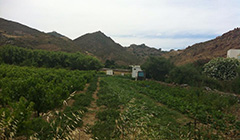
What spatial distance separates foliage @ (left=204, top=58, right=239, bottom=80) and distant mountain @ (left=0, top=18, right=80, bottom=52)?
48.1 meters

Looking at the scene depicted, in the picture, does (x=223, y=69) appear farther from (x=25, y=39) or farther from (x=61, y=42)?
(x=25, y=39)

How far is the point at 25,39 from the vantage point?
49250 millimetres

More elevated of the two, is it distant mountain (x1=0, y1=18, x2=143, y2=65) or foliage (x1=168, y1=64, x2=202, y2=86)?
distant mountain (x1=0, y1=18, x2=143, y2=65)

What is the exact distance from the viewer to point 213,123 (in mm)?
6109

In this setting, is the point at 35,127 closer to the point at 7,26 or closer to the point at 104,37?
the point at 7,26

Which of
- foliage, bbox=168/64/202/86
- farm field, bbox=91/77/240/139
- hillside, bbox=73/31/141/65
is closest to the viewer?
farm field, bbox=91/77/240/139

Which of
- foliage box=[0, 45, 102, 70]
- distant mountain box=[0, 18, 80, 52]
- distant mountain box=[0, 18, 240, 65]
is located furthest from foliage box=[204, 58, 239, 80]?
distant mountain box=[0, 18, 80, 52]

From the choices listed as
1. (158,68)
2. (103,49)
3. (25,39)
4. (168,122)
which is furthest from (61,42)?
(168,122)

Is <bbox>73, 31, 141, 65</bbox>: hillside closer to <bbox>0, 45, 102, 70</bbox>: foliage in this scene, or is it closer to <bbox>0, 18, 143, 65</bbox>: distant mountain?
<bbox>0, 18, 143, 65</bbox>: distant mountain

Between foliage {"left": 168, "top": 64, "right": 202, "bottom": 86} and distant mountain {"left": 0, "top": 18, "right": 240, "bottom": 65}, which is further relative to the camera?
distant mountain {"left": 0, "top": 18, "right": 240, "bottom": 65}

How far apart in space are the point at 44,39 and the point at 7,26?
806 inches

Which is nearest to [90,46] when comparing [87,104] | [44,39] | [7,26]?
[44,39]

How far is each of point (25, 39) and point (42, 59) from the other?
80.3 ft

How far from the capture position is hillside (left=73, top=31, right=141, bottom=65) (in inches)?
2553
